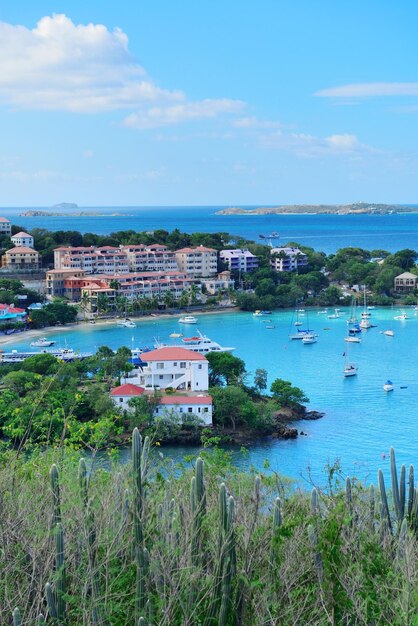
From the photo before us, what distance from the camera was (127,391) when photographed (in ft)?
42.0

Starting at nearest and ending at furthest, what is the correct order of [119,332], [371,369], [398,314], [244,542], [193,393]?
1. [244,542]
2. [193,393]
3. [371,369]
4. [119,332]
5. [398,314]

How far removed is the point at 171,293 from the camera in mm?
27219

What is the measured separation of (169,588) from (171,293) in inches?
934

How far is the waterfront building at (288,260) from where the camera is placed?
31938mm

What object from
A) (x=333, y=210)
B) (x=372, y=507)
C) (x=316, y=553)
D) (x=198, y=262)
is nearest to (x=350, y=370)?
(x=372, y=507)

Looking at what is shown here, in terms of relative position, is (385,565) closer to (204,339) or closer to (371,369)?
(371,369)

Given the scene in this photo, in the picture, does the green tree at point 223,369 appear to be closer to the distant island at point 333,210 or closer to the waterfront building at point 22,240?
the waterfront building at point 22,240

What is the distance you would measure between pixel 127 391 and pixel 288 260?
1999cm

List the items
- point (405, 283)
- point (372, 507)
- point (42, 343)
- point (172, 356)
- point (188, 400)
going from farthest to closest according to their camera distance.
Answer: point (405, 283) < point (42, 343) < point (172, 356) < point (188, 400) < point (372, 507)

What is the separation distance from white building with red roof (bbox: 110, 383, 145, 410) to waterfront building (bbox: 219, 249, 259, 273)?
1866cm

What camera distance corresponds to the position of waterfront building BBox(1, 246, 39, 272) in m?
29.3

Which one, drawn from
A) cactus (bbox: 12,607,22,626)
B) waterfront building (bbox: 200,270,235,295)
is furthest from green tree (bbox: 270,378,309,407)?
waterfront building (bbox: 200,270,235,295)

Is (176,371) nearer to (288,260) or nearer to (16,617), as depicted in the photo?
(16,617)

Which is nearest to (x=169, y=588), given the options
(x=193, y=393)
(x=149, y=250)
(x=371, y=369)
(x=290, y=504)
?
(x=290, y=504)
